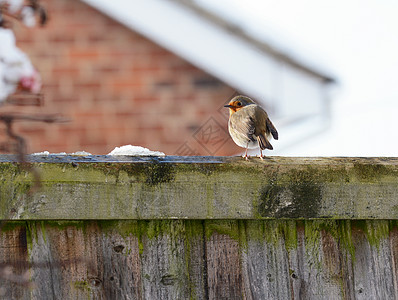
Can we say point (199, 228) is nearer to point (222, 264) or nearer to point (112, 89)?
point (222, 264)

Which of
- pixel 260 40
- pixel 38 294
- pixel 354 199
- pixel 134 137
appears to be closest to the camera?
pixel 38 294

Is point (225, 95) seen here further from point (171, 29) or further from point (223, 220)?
point (223, 220)

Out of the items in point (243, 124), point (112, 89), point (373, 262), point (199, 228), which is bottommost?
point (373, 262)

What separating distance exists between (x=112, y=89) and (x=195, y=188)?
11.2 ft

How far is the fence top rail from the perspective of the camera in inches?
70.4

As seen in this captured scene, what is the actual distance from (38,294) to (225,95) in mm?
3518

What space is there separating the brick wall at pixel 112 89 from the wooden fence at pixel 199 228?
296 centimetres

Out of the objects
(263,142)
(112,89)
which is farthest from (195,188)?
(112,89)

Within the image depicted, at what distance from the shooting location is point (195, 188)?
1838 mm

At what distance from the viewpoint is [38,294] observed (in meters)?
1.79

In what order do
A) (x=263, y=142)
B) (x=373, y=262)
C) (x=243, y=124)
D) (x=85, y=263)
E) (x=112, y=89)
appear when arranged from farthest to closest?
(x=112, y=89)
(x=243, y=124)
(x=263, y=142)
(x=373, y=262)
(x=85, y=263)

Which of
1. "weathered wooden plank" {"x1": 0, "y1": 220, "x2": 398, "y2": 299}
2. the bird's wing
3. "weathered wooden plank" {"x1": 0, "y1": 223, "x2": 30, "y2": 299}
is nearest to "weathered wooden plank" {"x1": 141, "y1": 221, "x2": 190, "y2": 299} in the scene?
"weathered wooden plank" {"x1": 0, "y1": 220, "x2": 398, "y2": 299}

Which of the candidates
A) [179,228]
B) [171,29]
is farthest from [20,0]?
[171,29]

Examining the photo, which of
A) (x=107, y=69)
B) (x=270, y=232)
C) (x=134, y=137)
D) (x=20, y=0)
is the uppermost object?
(x=107, y=69)
